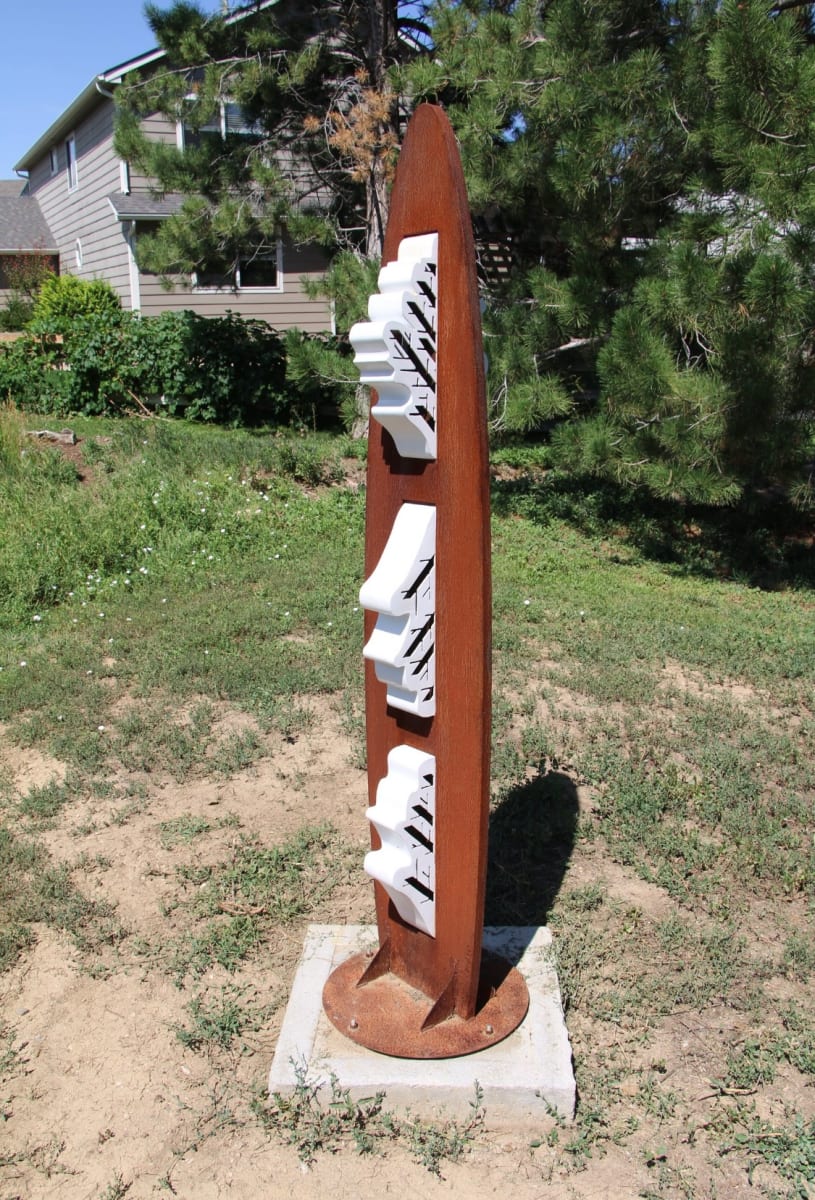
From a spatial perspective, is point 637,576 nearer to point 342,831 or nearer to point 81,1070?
point 342,831

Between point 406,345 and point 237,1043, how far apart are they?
1.91 meters

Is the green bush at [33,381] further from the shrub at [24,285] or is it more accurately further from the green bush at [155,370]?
the shrub at [24,285]

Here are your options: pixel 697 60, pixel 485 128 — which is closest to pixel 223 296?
pixel 485 128

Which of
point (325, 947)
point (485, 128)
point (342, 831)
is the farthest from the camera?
point (485, 128)

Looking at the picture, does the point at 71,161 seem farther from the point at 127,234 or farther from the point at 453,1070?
the point at 453,1070

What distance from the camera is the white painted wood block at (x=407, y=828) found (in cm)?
231

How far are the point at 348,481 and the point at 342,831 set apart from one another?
5.31 m

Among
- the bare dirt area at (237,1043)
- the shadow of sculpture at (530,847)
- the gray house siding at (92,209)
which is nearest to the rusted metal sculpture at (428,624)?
the bare dirt area at (237,1043)

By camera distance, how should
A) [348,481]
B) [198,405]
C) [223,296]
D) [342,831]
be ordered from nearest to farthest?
[342,831]
[348,481]
[198,405]
[223,296]

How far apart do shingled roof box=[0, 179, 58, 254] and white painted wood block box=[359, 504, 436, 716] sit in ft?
67.6

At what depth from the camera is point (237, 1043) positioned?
103 inches

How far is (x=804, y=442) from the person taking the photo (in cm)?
620

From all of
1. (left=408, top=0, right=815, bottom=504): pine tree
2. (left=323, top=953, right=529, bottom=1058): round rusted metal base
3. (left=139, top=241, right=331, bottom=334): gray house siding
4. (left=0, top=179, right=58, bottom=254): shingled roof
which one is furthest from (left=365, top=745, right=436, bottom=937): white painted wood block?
(left=0, top=179, right=58, bottom=254): shingled roof

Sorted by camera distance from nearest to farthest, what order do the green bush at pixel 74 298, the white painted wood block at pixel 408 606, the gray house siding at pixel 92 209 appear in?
1. the white painted wood block at pixel 408 606
2. the green bush at pixel 74 298
3. the gray house siding at pixel 92 209
